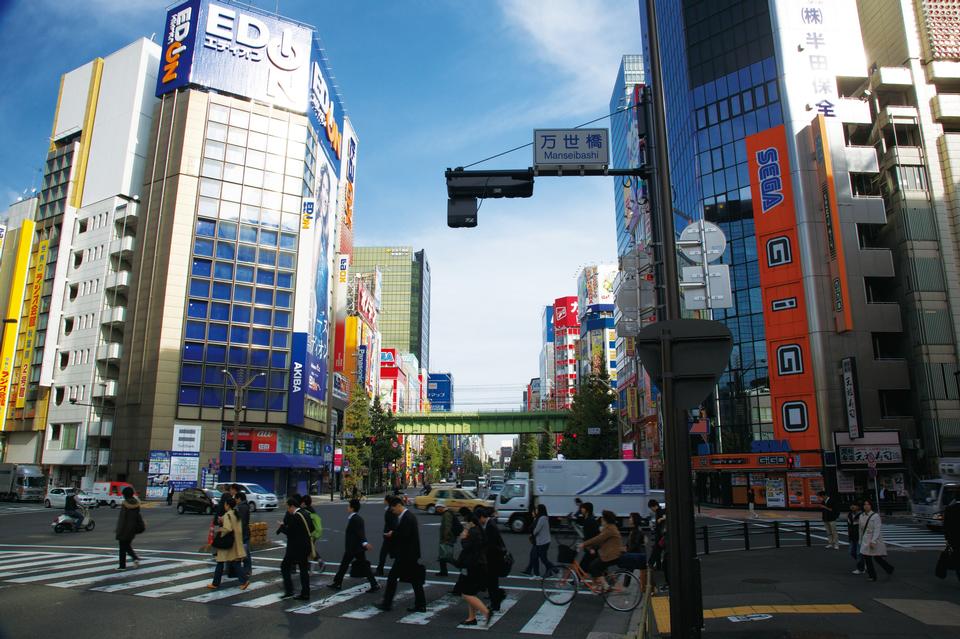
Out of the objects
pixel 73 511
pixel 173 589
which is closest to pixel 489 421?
pixel 73 511

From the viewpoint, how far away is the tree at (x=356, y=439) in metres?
69.2

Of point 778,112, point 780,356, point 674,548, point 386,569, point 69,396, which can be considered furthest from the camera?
point 69,396

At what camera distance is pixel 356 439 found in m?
69.0

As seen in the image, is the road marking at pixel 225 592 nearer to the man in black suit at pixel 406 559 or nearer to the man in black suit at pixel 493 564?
the man in black suit at pixel 406 559

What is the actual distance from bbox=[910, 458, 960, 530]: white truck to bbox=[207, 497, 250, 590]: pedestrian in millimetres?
26850

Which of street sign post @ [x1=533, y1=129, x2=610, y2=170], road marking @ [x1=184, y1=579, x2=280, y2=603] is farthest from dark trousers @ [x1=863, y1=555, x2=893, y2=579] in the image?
road marking @ [x1=184, y1=579, x2=280, y2=603]

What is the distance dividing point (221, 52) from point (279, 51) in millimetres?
5600

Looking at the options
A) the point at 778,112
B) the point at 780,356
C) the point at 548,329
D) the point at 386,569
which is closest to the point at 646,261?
the point at 386,569

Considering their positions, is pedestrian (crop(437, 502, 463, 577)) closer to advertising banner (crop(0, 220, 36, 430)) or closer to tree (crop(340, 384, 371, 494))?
tree (crop(340, 384, 371, 494))

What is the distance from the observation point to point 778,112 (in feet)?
153

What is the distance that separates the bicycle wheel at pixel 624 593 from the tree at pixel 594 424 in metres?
43.2

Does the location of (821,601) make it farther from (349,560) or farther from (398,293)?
(398,293)

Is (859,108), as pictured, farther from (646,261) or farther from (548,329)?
(548,329)

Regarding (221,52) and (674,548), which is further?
(221,52)
